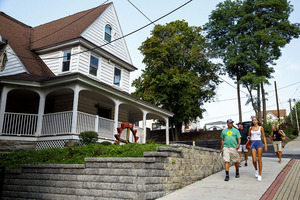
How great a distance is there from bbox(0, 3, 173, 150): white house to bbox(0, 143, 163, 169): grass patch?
1.92 meters

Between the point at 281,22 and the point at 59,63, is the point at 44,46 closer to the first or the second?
the point at 59,63

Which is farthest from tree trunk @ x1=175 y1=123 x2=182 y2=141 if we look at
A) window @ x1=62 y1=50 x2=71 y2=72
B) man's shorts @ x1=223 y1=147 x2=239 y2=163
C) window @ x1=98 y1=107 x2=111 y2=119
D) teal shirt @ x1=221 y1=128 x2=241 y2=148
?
man's shorts @ x1=223 y1=147 x2=239 y2=163

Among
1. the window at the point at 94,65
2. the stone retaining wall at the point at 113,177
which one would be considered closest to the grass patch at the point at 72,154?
the stone retaining wall at the point at 113,177

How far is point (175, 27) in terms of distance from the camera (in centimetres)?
2883

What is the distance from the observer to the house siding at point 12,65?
14.0m

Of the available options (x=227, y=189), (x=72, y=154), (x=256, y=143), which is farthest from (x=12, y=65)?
(x=256, y=143)

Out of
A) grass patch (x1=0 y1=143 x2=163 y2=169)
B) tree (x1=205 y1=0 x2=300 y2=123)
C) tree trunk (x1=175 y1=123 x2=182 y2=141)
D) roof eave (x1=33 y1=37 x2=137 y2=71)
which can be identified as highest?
tree (x1=205 y1=0 x2=300 y2=123)

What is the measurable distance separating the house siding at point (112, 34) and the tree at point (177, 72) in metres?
7.53

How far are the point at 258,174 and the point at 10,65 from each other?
13.4 metres

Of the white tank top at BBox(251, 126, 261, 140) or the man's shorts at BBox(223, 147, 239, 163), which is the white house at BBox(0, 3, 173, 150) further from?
the white tank top at BBox(251, 126, 261, 140)

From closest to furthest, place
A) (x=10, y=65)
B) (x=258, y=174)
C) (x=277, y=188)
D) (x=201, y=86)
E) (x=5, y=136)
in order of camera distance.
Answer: (x=277, y=188) → (x=258, y=174) → (x=5, y=136) → (x=10, y=65) → (x=201, y=86)

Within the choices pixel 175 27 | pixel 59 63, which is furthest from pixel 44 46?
pixel 175 27

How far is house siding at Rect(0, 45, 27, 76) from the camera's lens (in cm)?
1400

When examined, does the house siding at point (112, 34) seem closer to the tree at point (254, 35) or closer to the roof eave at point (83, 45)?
the roof eave at point (83, 45)
